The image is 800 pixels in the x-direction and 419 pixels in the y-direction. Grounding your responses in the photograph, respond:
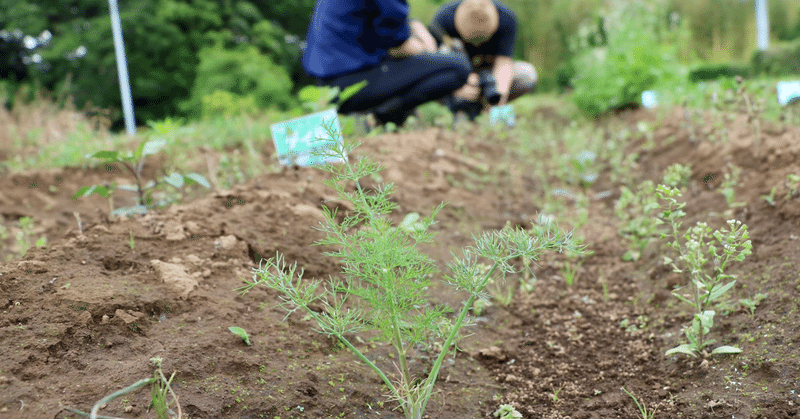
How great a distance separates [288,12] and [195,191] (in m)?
12.4

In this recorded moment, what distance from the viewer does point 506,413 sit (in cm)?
126

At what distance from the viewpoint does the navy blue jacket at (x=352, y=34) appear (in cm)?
353

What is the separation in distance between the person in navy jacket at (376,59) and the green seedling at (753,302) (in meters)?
2.76

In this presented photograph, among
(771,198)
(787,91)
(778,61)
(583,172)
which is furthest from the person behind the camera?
(778,61)

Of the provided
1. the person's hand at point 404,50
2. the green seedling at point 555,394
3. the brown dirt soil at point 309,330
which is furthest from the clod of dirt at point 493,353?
the person's hand at point 404,50

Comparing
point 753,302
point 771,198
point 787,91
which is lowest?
point 753,302

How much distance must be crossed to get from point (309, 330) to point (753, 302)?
121cm

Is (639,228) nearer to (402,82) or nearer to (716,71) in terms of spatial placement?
(402,82)

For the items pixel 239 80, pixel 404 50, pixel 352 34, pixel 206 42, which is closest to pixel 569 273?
pixel 352 34

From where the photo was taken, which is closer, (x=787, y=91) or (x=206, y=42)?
(x=787, y=91)

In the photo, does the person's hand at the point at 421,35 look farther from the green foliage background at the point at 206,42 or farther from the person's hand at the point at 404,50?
the green foliage background at the point at 206,42

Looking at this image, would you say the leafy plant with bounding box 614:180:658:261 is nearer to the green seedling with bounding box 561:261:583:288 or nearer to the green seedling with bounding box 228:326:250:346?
the green seedling with bounding box 561:261:583:288

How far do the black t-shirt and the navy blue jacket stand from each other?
1973mm

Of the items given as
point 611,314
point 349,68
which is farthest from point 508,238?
point 349,68
